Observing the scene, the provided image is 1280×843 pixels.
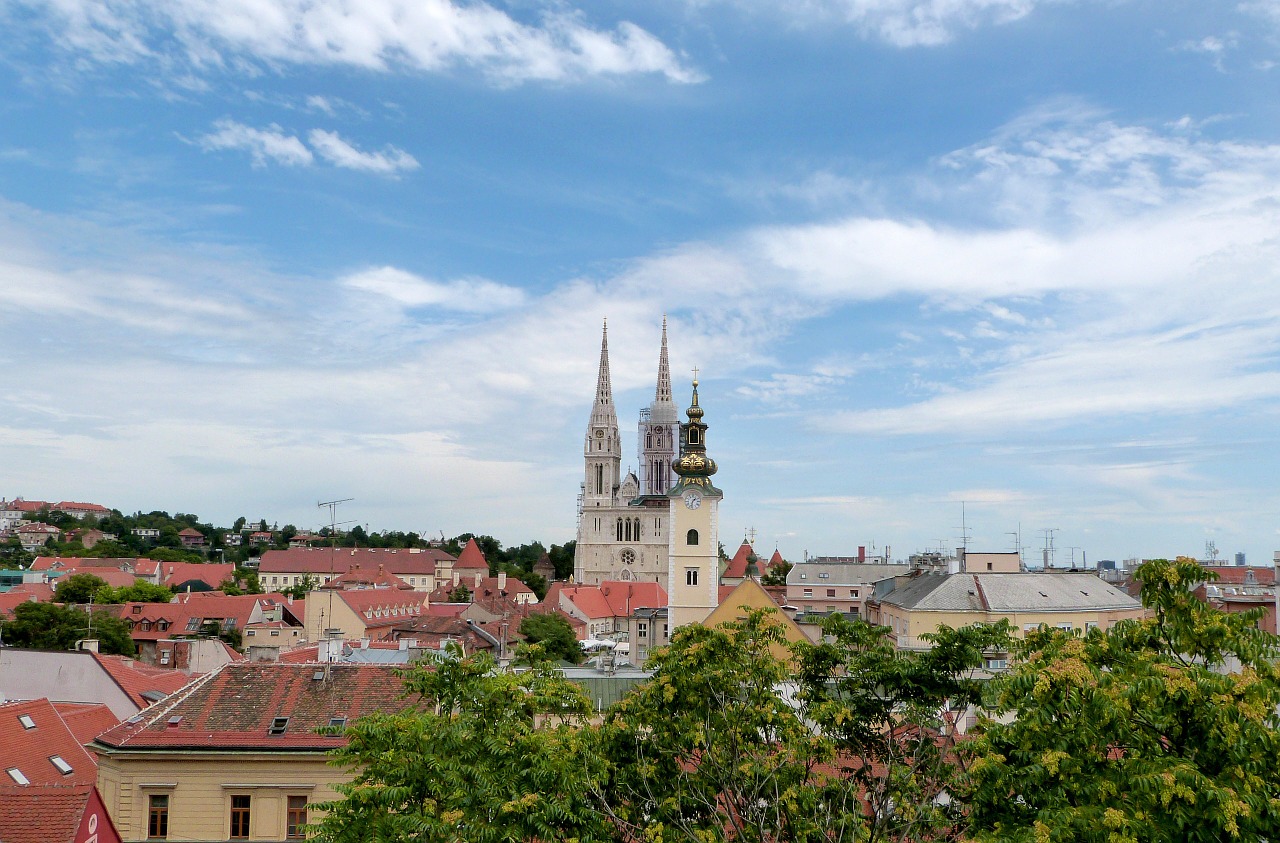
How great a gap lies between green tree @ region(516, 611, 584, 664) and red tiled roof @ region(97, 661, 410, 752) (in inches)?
1414

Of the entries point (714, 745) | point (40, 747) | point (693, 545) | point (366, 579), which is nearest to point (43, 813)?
point (40, 747)

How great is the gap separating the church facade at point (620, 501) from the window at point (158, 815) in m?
124

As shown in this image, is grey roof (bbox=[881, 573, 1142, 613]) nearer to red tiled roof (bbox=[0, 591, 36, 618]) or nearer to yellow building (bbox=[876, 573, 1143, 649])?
yellow building (bbox=[876, 573, 1143, 649])

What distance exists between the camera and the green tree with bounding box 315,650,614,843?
42.6 ft

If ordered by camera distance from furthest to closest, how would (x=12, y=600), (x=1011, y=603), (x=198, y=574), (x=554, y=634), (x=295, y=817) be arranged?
1. (x=198, y=574)
2. (x=12, y=600)
3. (x=554, y=634)
4. (x=1011, y=603)
5. (x=295, y=817)

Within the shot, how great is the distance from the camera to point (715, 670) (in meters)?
14.6

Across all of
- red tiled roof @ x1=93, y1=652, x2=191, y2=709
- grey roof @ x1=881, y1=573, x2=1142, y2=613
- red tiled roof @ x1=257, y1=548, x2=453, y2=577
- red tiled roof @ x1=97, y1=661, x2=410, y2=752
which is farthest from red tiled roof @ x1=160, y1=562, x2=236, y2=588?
red tiled roof @ x1=97, y1=661, x2=410, y2=752

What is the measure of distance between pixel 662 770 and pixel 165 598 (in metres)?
84.9

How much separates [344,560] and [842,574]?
277ft

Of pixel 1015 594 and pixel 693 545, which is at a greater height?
pixel 693 545

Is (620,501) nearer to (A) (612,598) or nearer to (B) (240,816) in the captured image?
(A) (612,598)

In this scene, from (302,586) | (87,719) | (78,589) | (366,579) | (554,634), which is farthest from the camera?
(302,586)

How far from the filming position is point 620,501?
16100cm

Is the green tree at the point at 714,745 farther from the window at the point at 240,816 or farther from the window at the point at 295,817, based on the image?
the window at the point at 240,816
